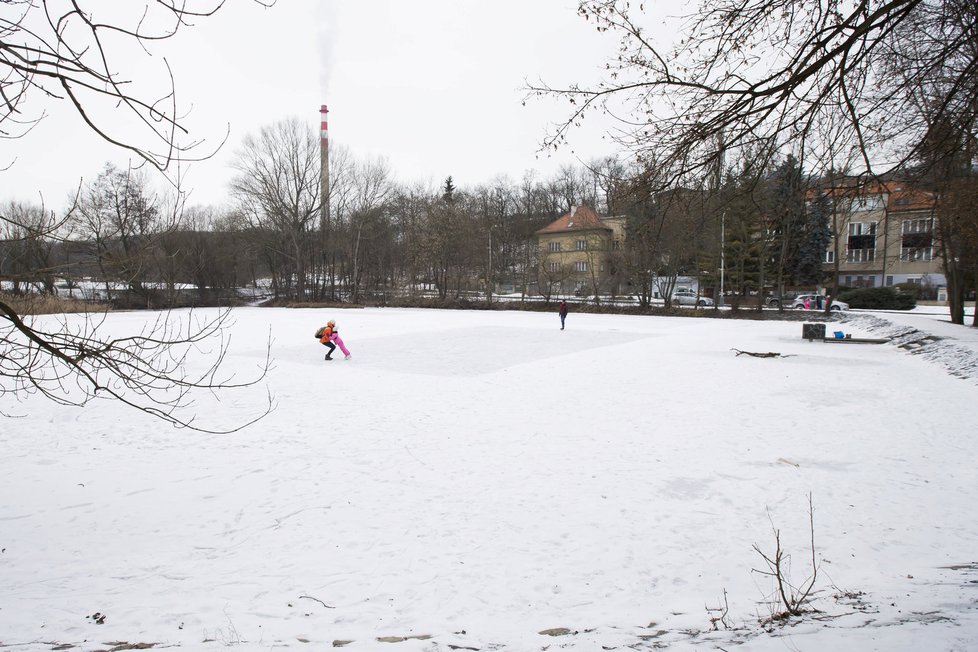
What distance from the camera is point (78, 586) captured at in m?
4.01

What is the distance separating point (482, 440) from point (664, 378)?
6.23 m

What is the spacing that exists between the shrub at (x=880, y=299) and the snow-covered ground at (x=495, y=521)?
32.0 metres

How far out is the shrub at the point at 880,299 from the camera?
122 ft

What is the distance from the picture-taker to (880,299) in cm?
3762

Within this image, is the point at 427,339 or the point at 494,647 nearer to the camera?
the point at 494,647

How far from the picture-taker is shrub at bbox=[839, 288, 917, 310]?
1459 inches

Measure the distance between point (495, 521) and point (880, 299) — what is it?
42.0 m

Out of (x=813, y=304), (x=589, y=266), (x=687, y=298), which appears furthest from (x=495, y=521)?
(x=813, y=304)

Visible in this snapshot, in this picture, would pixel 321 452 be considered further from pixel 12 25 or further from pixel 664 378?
pixel 664 378

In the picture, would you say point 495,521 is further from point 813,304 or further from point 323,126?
point 323,126

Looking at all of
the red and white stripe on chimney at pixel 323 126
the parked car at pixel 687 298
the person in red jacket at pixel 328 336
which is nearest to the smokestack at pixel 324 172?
the red and white stripe on chimney at pixel 323 126

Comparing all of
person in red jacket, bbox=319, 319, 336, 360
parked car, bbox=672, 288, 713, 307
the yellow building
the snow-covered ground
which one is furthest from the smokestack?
the snow-covered ground

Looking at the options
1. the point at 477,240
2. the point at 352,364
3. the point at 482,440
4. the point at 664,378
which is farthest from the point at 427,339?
the point at 477,240

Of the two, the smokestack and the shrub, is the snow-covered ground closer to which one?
the shrub
